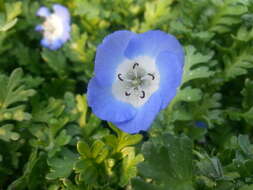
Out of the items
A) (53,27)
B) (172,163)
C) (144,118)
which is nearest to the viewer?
(172,163)

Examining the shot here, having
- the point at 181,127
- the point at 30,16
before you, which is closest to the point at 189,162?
the point at 181,127

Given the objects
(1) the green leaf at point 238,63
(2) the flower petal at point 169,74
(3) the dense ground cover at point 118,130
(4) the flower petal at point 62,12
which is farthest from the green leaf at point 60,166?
(4) the flower petal at point 62,12

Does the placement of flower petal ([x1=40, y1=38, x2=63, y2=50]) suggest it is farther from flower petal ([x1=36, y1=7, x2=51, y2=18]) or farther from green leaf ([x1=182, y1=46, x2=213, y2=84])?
green leaf ([x1=182, y1=46, x2=213, y2=84])

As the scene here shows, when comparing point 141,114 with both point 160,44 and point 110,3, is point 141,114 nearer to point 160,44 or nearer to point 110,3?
point 160,44

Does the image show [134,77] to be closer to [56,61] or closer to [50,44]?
[56,61]

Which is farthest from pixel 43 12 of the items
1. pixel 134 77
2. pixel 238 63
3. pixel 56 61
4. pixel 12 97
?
pixel 238 63
